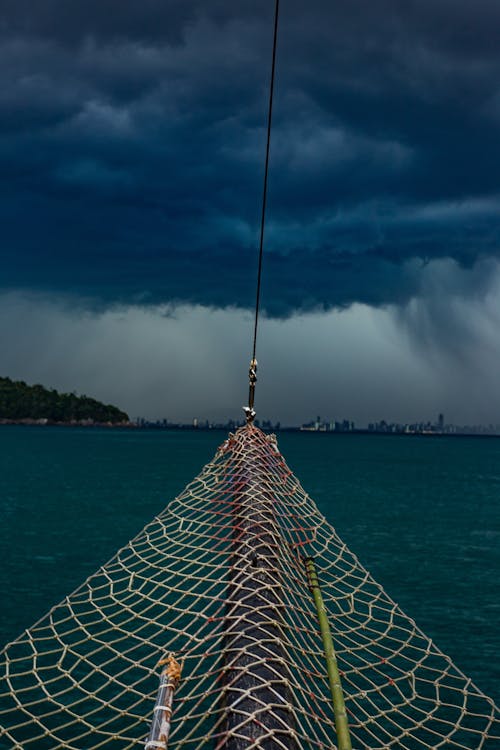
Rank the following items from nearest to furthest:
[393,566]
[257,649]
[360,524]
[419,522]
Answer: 1. [257,649]
2. [393,566]
3. [360,524]
4. [419,522]

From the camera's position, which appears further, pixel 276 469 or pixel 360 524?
pixel 360 524

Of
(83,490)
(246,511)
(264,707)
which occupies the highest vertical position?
(246,511)

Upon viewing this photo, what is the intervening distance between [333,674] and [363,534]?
31328mm

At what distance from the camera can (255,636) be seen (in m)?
4.02

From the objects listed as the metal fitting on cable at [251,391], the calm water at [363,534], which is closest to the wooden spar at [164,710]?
the metal fitting on cable at [251,391]

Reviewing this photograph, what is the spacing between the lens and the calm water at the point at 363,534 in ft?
61.7

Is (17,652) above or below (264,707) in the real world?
below

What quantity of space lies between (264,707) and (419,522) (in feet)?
130

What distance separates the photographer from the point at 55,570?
79.9 ft

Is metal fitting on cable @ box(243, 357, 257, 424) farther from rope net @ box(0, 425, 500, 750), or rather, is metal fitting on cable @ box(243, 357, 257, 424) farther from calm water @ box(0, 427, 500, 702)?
calm water @ box(0, 427, 500, 702)

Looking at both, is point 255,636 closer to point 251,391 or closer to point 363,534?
point 251,391

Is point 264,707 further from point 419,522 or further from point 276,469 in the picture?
point 419,522

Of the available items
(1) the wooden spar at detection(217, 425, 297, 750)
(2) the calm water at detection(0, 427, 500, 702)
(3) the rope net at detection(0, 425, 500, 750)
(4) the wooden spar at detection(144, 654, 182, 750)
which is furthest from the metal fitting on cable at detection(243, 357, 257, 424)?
(2) the calm water at detection(0, 427, 500, 702)

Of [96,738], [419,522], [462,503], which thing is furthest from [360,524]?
[96,738]
